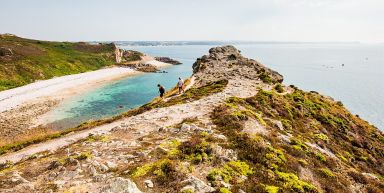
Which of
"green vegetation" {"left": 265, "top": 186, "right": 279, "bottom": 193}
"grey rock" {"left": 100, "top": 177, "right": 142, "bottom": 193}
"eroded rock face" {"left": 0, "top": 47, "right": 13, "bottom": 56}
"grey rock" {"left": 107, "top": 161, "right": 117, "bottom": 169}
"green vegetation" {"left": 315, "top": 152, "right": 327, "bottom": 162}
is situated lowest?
"eroded rock face" {"left": 0, "top": 47, "right": 13, "bottom": 56}

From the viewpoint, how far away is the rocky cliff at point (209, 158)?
14180mm

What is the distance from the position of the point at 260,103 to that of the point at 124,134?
1596 cm

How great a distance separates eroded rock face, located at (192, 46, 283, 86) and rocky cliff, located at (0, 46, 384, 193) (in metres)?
19.3

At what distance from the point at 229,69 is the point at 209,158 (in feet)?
141

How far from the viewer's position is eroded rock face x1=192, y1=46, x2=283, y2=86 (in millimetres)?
52250

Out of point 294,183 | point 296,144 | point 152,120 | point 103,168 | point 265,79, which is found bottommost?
point 265,79

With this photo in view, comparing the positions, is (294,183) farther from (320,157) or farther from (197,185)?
(320,157)

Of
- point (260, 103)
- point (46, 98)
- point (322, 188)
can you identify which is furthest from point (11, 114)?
point (322, 188)

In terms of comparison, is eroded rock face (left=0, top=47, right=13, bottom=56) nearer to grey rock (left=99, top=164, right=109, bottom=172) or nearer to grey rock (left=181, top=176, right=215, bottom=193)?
grey rock (left=99, top=164, right=109, bottom=172)

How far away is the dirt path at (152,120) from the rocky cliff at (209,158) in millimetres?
179

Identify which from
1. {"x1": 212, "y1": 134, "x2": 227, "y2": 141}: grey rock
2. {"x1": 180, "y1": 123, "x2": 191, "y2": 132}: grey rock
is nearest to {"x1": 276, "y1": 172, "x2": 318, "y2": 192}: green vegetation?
{"x1": 212, "y1": 134, "x2": 227, "y2": 141}: grey rock

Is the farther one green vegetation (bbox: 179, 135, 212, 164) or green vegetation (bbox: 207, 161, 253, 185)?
green vegetation (bbox: 179, 135, 212, 164)

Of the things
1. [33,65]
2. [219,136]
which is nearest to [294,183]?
[219,136]

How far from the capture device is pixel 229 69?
58.4 m
